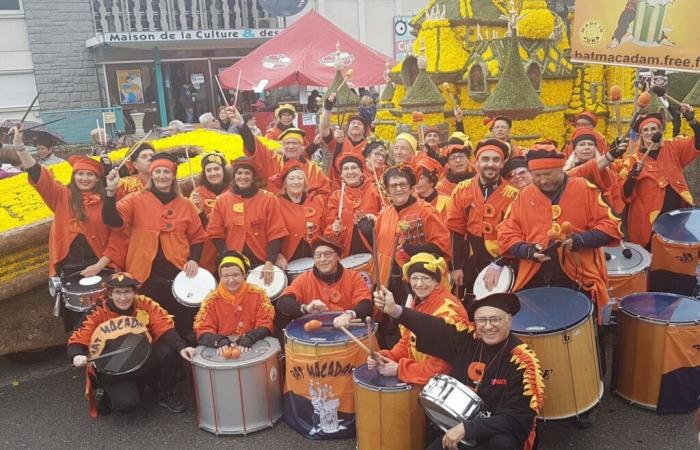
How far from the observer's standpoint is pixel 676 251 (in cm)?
583

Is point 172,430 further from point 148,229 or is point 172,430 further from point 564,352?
point 564,352

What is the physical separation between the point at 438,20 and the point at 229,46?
15.5 m

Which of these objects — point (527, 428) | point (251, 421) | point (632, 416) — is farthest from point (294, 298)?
point (632, 416)

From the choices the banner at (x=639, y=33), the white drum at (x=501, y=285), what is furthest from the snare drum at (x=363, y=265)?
the banner at (x=639, y=33)

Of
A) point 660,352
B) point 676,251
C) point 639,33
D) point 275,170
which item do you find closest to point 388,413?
point 660,352

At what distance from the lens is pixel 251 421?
185 inches

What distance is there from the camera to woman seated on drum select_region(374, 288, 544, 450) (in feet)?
11.4

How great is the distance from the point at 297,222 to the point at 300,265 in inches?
20.0

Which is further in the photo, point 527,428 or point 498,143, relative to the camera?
point 498,143

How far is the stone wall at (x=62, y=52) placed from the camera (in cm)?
2253

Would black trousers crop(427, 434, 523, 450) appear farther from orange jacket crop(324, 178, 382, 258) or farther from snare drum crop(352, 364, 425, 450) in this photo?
orange jacket crop(324, 178, 382, 258)

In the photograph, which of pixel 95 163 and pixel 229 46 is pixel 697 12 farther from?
pixel 229 46

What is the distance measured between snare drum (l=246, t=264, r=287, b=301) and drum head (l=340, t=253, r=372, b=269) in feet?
1.90

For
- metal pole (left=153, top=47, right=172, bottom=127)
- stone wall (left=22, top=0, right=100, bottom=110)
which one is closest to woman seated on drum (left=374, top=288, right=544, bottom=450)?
metal pole (left=153, top=47, right=172, bottom=127)
